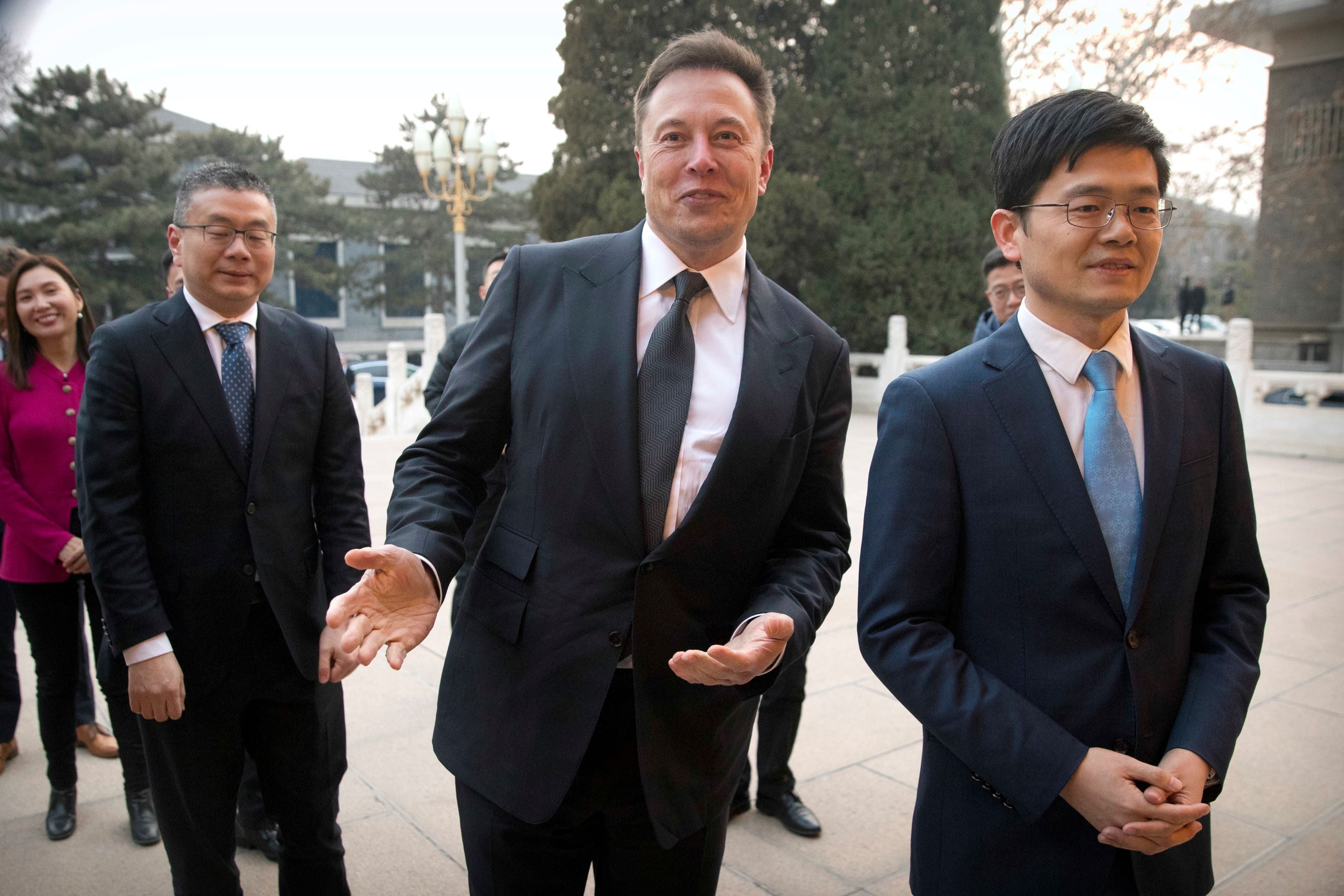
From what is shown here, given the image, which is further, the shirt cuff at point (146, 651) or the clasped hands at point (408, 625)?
the shirt cuff at point (146, 651)

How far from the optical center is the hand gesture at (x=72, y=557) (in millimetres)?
3014

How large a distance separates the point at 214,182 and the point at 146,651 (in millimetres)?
1132

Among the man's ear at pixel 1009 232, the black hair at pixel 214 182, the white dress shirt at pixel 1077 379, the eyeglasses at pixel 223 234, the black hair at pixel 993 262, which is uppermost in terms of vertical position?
the black hair at pixel 214 182

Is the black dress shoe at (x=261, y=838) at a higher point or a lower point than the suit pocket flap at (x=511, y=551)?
lower

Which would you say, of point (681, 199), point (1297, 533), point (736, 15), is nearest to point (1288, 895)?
point (681, 199)

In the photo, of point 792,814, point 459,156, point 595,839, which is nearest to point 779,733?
point 792,814

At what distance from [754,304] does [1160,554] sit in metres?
0.84

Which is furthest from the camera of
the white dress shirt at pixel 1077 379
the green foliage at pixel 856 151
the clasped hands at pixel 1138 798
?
the green foliage at pixel 856 151

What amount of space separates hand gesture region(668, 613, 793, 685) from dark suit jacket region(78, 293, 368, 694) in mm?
1244

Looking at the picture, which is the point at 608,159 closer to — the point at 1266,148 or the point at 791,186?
the point at 791,186

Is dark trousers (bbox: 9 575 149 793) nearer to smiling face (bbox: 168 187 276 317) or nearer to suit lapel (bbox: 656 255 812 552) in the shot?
smiling face (bbox: 168 187 276 317)

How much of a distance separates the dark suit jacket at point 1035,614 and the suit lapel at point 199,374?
1533 mm

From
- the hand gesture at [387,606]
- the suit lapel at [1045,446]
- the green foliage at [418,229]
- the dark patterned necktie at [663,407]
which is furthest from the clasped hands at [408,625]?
the green foliage at [418,229]

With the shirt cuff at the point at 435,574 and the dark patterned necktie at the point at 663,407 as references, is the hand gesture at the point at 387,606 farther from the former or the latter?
the dark patterned necktie at the point at 663,407
